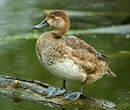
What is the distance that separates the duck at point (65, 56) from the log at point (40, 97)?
0.24 m

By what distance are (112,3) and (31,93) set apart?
7763 millimetres

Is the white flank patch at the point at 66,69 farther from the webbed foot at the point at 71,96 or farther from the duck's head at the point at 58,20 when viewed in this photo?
the duck's head at the point at 58,20

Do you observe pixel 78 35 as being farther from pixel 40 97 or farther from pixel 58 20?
pixel 40 97

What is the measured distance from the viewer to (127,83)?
20.4 feet

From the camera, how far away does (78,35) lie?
29.8 feet

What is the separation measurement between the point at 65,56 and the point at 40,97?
0.57 metres

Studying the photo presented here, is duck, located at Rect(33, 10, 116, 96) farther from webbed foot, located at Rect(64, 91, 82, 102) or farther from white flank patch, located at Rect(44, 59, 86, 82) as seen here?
webbed foot, located at Rect(64, 91, 82, 102)

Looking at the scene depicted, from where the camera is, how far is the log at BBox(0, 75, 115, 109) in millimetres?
5059

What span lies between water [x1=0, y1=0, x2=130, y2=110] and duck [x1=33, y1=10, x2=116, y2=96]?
0.46 meters

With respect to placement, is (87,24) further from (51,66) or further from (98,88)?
(51,66)

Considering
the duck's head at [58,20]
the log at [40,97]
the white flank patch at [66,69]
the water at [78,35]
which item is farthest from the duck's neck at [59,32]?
the water at [78,35]

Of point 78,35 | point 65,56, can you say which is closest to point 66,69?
point 65,56

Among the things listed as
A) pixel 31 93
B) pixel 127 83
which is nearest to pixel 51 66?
pixel 31 93

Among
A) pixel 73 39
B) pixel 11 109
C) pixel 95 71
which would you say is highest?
pixel 73 39
